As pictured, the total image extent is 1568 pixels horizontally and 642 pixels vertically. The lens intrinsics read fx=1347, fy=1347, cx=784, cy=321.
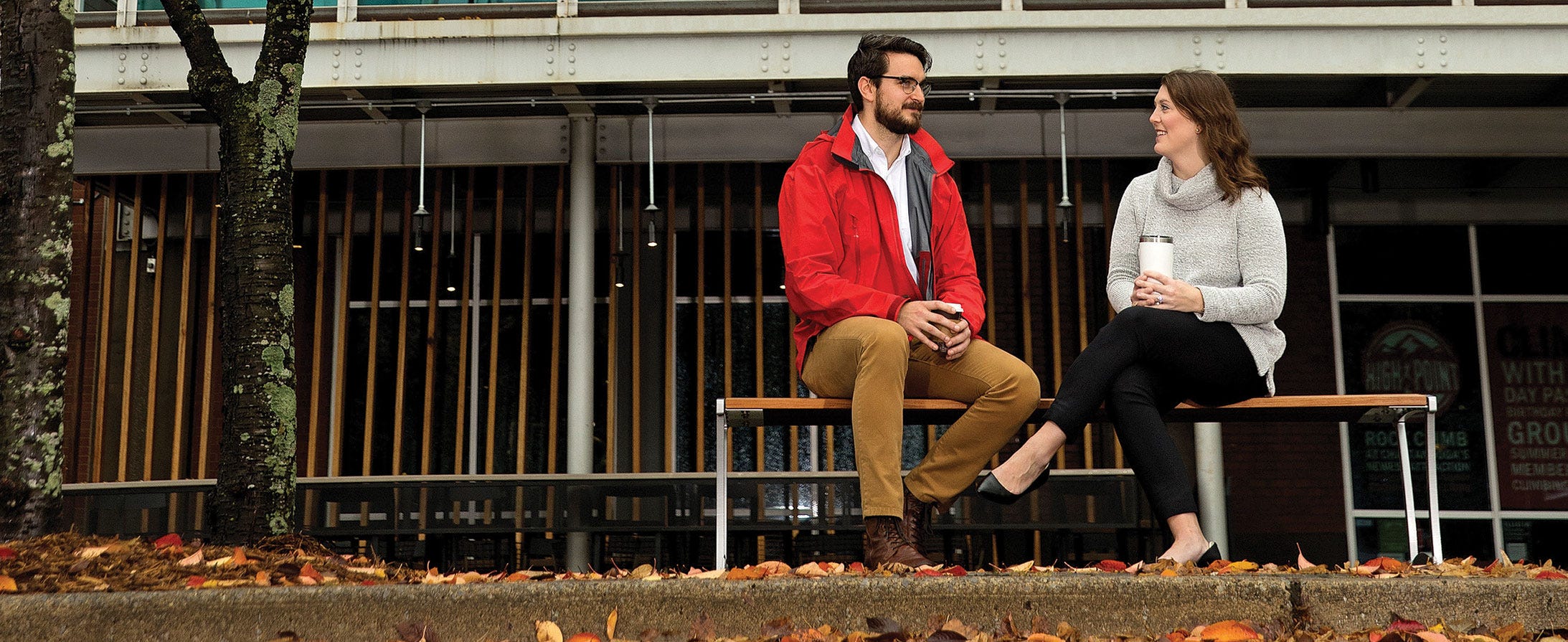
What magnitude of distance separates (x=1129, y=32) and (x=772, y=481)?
2.85 meters

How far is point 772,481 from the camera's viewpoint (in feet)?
22.6

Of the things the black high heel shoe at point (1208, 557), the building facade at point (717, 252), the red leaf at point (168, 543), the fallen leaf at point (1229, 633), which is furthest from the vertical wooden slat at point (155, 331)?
the fallen leaf at point (1229, 633)

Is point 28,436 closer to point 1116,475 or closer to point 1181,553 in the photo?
point 1181,553

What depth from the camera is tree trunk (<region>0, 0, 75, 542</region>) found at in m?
3.77

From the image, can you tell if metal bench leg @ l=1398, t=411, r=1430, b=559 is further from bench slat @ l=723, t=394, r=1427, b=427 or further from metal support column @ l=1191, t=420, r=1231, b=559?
metal support column @ l=1191, t=420, r=1231, b=559

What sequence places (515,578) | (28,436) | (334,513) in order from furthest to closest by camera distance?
1. (334,513)
2. (28,436)
3. (515,578)

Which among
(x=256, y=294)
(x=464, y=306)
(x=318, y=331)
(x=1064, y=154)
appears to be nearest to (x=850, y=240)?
(x=256, y=294)

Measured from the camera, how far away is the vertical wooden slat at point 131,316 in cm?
794

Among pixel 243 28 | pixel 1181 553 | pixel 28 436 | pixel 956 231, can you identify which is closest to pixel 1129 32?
pixel 956 231

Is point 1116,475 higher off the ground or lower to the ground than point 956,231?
lower

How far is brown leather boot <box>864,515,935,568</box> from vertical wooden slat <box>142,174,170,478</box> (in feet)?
18.9

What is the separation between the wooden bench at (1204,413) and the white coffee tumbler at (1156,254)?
51cm

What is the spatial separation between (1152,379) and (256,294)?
2.78m

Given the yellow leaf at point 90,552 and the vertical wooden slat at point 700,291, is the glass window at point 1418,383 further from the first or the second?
the yellow leaf at point 90,552
